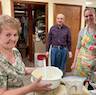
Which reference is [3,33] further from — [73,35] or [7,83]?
[73,35]

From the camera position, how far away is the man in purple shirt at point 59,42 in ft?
10.9

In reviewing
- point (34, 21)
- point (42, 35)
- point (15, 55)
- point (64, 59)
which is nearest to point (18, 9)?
point (34, 21)

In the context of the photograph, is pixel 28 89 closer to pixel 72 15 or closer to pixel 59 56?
pixel 59 56

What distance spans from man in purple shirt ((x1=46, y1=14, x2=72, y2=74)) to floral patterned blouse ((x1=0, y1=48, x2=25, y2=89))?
2.20 metres

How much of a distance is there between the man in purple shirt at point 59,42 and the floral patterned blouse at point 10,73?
2201 millimetres

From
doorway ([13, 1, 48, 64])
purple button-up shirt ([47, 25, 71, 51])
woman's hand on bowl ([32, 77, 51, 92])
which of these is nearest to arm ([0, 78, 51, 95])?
woman's hand on bowl ([32, 77, 51, 92])

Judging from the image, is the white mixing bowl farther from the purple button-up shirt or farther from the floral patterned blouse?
the purple button-up shirt

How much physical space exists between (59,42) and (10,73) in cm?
235

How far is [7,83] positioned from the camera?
3.51ft

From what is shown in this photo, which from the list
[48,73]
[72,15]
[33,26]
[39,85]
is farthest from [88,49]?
[33,26]

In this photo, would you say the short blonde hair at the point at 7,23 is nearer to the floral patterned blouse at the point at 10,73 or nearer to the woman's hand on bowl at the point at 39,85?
the floral patterned blouse at the point at 10,73

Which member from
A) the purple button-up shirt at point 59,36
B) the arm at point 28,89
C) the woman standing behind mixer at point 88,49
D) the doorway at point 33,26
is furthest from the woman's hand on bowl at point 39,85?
the doorway at point 33,26

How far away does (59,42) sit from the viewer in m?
3.34

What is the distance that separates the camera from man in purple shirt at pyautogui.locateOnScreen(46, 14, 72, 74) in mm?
3337
